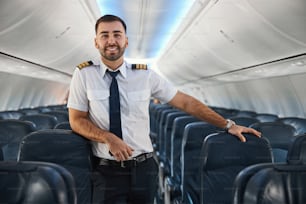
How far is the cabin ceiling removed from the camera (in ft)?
16.0

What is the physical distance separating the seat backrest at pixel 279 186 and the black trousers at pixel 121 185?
3.22ft

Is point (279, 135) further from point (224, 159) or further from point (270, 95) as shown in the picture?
point (270, 95)

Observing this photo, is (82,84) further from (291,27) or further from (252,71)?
(252,71)

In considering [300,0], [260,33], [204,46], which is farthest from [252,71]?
[300,0]

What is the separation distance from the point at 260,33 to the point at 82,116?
3.71m

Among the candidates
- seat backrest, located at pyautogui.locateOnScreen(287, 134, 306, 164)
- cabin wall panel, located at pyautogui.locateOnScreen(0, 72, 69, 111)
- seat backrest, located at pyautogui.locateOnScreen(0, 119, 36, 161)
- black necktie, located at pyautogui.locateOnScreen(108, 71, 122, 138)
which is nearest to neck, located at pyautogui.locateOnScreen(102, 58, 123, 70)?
black necktie, located at pyautogui.locateOnScreen(108, 71, 122, 138)

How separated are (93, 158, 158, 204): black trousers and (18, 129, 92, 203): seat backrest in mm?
157

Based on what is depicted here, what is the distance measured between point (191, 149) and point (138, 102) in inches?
70.6

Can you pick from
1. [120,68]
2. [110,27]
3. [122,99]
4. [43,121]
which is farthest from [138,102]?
[43,121]

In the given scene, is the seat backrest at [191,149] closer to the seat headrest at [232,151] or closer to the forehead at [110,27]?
the seat headrest at [232,151]

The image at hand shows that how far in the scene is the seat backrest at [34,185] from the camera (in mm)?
1893

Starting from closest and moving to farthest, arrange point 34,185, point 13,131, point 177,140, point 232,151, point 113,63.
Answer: point 34,185 < point 113,63 < point 232,151 < point 13,131 < point 177,140

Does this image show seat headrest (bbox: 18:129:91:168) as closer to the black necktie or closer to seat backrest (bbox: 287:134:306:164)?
the black necktie

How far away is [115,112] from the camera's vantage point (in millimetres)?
2770
